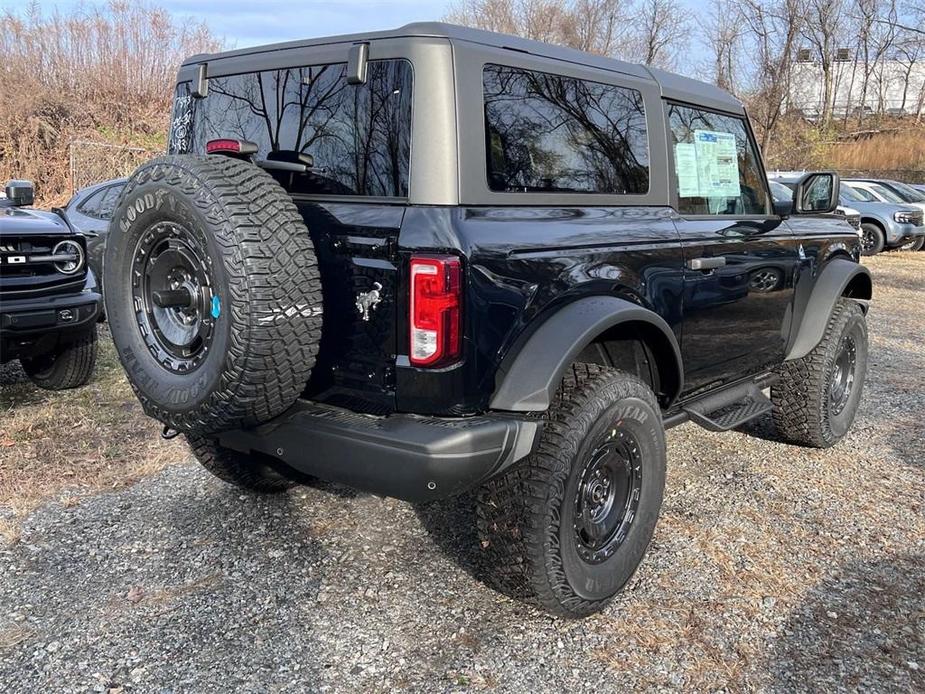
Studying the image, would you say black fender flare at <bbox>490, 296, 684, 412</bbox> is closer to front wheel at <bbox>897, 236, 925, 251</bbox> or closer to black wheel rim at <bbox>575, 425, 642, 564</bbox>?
black wheel rim at <bbox>575, 425, 642, 564</bbox>

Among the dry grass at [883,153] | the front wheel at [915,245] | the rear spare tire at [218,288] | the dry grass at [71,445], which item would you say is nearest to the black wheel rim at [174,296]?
the rear spare tire at [218,288]

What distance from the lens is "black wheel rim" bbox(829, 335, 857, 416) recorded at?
4879 millimetres

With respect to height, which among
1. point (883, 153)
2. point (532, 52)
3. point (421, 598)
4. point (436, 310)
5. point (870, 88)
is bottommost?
point (421, 598)

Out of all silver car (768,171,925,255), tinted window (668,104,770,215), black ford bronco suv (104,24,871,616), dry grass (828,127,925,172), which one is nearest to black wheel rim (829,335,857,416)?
tinted window (668,104,770,215)

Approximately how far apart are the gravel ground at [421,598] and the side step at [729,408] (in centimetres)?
42

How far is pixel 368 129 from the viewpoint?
8.68 ft

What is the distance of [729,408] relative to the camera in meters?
4.09

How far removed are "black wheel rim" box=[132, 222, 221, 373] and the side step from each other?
220 centimetres

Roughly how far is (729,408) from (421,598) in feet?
6.44

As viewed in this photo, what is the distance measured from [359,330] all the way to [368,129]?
67 cm

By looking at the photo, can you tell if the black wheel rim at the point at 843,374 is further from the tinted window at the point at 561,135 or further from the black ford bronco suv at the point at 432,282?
the tinted window at the point at 561,135

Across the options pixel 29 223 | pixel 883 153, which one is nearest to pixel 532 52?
pixel 29 223

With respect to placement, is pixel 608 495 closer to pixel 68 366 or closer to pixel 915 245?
pixel 68 366

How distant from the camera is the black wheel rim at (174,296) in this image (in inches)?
103
